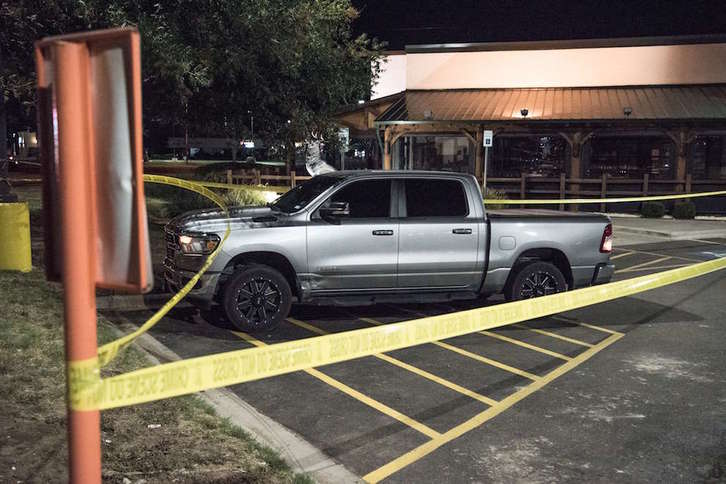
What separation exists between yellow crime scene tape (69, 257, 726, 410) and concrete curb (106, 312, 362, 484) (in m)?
1.06

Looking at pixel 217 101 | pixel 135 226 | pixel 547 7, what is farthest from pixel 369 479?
pixel 547 7

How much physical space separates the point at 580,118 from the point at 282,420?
871 inches

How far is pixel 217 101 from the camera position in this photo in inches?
604

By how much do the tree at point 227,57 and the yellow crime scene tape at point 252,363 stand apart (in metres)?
8.55

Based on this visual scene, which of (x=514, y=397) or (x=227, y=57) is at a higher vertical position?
(x=227, y=57)

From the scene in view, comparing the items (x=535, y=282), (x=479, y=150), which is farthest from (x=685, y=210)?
(x=535, y=282)

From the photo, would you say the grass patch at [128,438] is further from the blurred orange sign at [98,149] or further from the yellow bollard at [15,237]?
the yellow bollard at [15,237]

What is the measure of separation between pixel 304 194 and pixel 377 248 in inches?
47.8

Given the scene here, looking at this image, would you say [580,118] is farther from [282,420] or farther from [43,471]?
[43,471]

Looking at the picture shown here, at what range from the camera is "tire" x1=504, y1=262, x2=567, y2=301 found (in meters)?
8.92

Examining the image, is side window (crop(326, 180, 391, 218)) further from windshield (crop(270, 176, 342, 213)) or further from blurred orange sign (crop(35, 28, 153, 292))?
blurred orange sign (crop(35, 28, 153, 292))

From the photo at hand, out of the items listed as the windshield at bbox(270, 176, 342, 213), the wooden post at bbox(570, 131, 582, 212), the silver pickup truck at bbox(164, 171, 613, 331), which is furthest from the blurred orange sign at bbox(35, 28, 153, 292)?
the wooden post at bbox(570, 131, 582, 212)

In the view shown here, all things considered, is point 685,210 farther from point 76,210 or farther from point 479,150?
point 76,210

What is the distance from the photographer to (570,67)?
1108 inches
